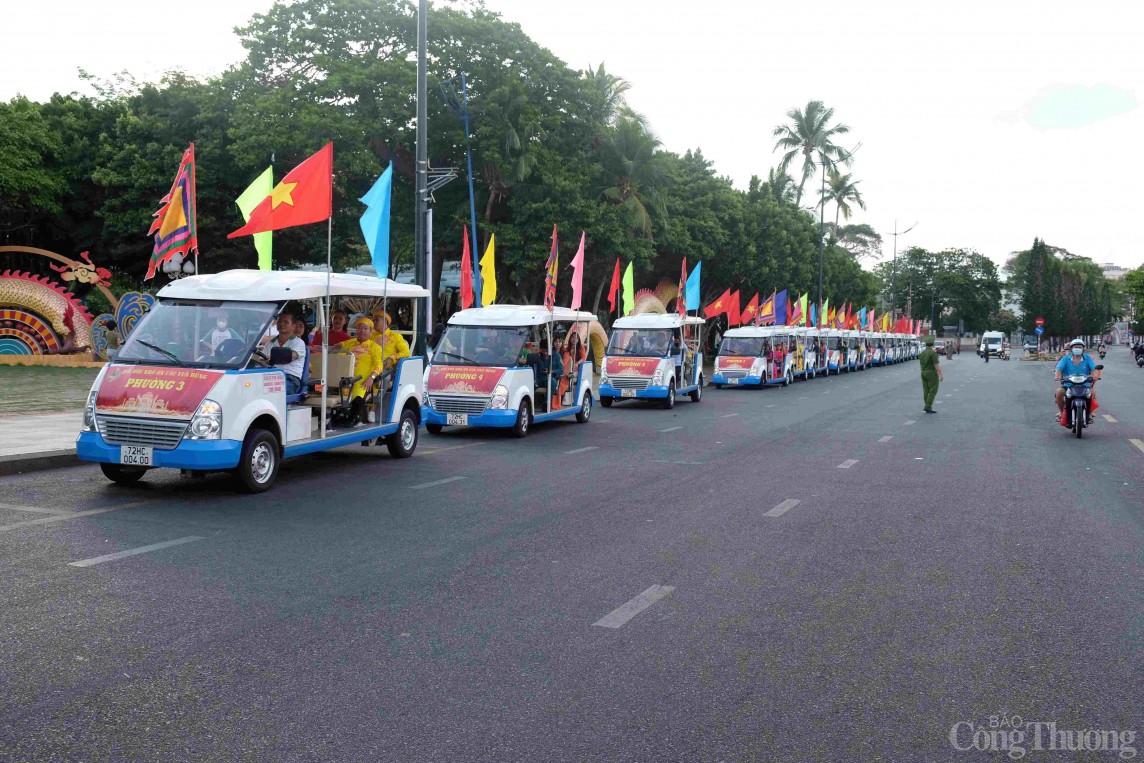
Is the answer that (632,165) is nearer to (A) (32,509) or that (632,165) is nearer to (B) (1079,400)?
(B) (1079,400)

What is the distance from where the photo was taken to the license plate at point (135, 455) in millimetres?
9461

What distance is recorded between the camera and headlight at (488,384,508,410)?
631 inches

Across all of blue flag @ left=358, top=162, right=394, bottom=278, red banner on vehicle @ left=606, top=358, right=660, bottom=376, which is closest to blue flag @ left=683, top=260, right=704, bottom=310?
red banner on vehicle @ left=606, top=358, right=660, bottom=376

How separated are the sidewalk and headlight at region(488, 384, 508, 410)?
6015 mm

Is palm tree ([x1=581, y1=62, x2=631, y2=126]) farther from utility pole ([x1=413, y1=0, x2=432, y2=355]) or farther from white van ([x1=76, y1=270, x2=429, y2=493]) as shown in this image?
white van ([x1=76, y1=270, x2=429, y2=493])

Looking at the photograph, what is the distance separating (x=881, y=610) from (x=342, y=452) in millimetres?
9387

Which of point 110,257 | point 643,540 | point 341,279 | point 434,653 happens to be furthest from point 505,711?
point 110,257

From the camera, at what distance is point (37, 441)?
41.6 ft

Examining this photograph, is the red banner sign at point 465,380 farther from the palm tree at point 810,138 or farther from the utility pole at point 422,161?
the palm tree at point 810,138

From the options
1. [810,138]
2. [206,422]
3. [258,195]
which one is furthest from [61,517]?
[810,138]

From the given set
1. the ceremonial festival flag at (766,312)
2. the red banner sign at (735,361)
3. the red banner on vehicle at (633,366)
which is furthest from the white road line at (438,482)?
the ceremonial festival flag at (766,312)

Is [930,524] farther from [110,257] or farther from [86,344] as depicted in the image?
[110,257]

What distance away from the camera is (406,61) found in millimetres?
31141

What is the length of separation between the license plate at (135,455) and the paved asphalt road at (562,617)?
38cm
